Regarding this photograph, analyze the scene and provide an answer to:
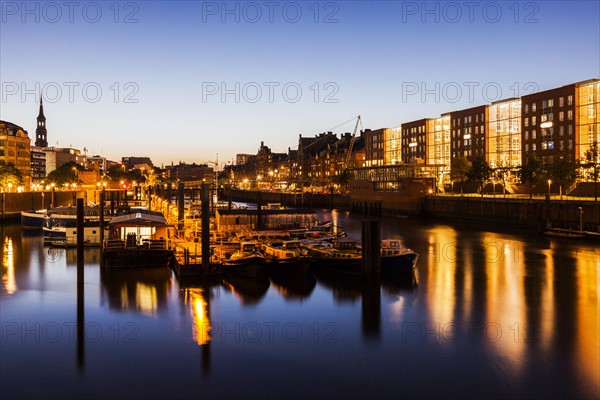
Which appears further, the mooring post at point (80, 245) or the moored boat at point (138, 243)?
the moored boat at point (138, 243)

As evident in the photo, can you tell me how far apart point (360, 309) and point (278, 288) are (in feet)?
17.4

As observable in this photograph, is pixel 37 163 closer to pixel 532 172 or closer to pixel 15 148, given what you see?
pixel 15 148

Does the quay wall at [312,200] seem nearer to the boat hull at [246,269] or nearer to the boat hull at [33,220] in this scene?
the boat hull at [33,220]

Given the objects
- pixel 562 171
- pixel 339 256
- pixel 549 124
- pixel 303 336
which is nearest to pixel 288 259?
pixel 339 256

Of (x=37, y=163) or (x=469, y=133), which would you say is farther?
(x=37, y=163)

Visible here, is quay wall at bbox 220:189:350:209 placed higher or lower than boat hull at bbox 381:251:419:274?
higher

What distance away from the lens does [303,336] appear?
808 inches

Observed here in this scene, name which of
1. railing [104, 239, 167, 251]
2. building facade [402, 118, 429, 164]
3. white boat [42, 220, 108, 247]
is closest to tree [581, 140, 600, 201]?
railing [104, 239, 167, 251]

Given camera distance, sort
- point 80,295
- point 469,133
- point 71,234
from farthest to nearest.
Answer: point 469,133 < point 71,234 < point 80,295

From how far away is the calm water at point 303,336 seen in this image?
15.9 metres

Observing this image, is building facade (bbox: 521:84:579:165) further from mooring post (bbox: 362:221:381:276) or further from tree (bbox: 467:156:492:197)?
mooring post (bbox: 362:221:381:276)

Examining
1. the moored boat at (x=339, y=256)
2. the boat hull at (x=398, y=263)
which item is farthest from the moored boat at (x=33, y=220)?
the boat hull at (x=398, y=263)

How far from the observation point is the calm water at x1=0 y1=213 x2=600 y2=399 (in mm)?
15938

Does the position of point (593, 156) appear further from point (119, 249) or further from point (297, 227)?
point (119, 249)
